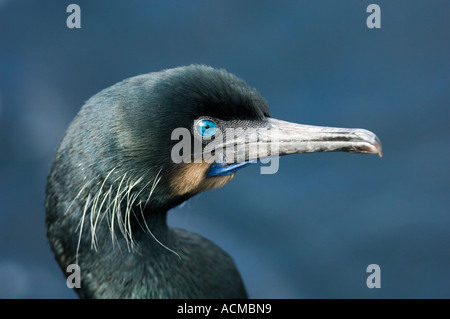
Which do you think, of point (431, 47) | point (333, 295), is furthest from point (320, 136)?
point (431, 47)

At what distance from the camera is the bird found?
321cm

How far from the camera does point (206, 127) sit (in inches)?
131

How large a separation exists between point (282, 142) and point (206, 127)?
0.40 meters

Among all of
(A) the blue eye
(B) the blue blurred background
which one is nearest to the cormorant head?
(A) the blue eye

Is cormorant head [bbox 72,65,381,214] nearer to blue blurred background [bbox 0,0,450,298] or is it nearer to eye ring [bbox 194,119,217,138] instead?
eye ring [bbox 194,119,217,138]

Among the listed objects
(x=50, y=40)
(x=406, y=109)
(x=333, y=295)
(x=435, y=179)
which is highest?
(x=50, y=40)

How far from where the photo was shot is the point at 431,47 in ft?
20.5

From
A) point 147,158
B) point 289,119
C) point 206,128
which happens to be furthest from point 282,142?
point 289,119

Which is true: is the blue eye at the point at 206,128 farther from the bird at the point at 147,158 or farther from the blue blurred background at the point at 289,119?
the blue blurred background at the point at 289,119

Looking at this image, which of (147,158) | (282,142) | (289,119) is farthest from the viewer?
(289,119)

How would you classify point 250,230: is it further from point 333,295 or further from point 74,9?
point 74,9

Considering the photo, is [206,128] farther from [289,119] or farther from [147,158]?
[289,119]

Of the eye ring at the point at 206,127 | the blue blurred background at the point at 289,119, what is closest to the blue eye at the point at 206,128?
the eye ring at the point at 206,127
